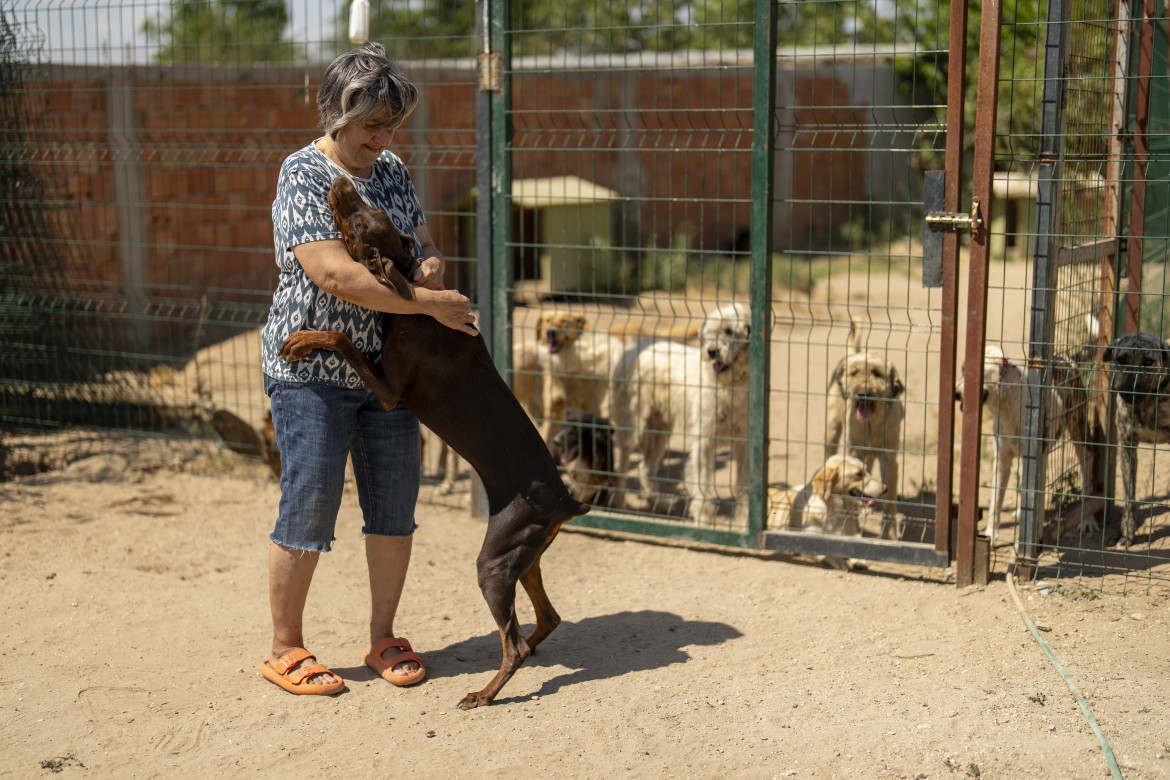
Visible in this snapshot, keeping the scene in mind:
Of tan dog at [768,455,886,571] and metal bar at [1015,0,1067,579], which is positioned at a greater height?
metal bar at [1015,0,1067,579]

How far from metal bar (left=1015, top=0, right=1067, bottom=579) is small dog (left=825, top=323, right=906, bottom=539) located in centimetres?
61

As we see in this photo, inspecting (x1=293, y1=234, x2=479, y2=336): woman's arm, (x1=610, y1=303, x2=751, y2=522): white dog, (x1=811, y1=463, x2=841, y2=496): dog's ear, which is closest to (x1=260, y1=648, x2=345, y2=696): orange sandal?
(x1=293, y1=234, x2=479, y2=336): woman's arm

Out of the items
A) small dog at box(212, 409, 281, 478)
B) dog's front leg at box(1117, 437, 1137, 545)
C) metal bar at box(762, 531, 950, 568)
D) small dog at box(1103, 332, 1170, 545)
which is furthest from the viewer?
small dog at box(212, 409, 281, 478)

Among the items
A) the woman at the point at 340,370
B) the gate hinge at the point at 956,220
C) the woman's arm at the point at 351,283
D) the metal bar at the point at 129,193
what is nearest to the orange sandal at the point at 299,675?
the woman at the point at 340,370

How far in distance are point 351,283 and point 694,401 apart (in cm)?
300

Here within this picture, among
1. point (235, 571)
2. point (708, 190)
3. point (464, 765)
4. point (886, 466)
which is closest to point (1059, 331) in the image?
point (886, 466)

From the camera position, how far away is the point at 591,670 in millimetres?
3764

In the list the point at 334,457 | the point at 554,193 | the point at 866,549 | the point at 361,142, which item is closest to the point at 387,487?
the point at 334,457

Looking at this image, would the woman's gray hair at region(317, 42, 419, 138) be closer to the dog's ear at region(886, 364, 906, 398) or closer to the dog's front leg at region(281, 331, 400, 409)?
the dog's front leg at region(281, 331, 400, 409)

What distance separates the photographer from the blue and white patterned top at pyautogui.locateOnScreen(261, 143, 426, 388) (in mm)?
3072

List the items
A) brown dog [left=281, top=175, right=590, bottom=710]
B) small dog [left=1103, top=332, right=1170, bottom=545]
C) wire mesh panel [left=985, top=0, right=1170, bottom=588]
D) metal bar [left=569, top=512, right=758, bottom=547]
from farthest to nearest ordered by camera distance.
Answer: metal bar [left=569, top=512, right=758, bottom=547], small dog [left=1103, top=332, right=1170, bottom=545], wire mesh panel [left=985, top=0, right=1170, bottom=588], brown dog [left=281, top=175, right=590, bottom=710]

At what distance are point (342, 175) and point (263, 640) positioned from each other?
6.56 feet

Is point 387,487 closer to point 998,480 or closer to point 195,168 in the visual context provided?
point 998,480

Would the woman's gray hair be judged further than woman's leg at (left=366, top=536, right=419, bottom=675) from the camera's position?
No
